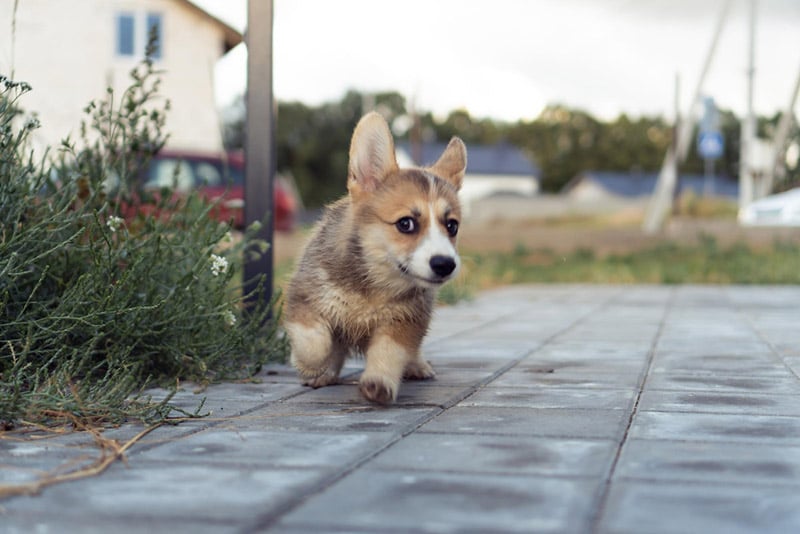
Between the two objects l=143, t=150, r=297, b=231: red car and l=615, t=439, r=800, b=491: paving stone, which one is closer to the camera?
l=615, t=439, r=800, b=491: paving stone

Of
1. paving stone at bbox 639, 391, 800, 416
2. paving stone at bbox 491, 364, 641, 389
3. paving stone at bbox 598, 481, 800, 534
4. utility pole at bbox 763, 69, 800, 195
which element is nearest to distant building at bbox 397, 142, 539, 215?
utility pole at bbox 763, 69, 800, 195

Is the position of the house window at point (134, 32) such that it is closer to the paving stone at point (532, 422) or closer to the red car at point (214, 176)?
the red car at point (214, 176)

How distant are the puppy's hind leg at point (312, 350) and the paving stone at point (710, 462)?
161 cm

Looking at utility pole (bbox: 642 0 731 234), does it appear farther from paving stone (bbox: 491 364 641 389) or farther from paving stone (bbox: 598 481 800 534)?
paving stone (bbox: 598 481 800 534)

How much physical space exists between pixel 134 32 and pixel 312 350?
2975mm

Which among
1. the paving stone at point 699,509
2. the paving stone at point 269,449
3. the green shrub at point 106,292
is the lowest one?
the paving stone at point 269,449

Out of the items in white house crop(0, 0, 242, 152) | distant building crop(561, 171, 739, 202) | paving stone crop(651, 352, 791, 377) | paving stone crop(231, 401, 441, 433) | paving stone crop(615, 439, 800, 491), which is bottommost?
paving stone crop(651, 352, 791, 377)

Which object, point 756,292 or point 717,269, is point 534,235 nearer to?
point 717,269

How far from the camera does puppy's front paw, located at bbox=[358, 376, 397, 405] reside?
13.1ft

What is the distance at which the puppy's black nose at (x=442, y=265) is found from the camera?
13.1 feet

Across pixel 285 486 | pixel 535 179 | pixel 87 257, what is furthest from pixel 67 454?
pixel 535 179

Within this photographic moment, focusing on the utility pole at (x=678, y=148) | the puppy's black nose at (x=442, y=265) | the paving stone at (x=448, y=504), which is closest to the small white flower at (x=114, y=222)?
the puppy's black nose at (x=442, y=265)

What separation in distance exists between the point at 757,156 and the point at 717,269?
913cm

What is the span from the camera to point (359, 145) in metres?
4.55
